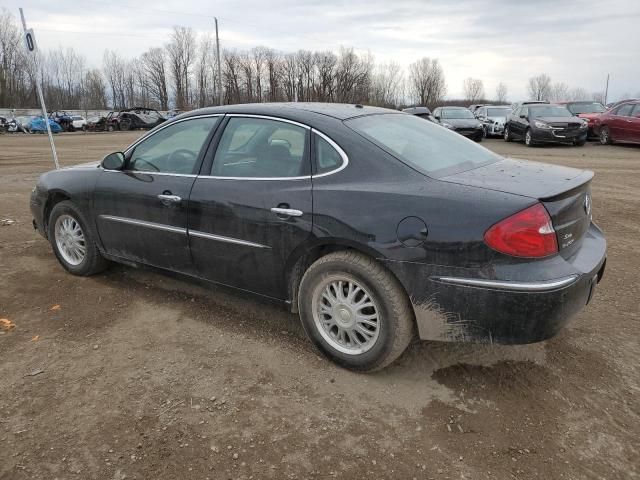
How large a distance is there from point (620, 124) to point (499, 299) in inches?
698

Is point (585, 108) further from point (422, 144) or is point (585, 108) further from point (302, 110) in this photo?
point (302, 110)

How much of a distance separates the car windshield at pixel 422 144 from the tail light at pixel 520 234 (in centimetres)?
52

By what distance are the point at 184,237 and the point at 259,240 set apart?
0.72 m

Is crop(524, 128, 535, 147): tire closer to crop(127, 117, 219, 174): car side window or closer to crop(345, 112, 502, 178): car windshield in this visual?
crop(345, 112, 502, 178): car windshield

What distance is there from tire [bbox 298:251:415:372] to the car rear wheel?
59.6ft

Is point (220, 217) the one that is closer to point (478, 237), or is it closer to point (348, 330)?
point (348, 330)

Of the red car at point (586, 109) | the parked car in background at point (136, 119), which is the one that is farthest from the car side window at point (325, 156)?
the parked car in background at point (136, 119)

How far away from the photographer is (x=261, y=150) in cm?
345

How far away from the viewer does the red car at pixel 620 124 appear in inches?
653

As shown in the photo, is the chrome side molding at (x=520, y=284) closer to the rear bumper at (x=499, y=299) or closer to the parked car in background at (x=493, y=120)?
the rear bumper at (x=499, y=299)

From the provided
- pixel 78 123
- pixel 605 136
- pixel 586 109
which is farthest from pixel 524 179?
pixel 78 123

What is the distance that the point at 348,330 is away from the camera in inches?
121

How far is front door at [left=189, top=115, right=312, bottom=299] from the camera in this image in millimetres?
3160

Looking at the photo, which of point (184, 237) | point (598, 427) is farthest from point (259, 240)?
point (598, 427)
